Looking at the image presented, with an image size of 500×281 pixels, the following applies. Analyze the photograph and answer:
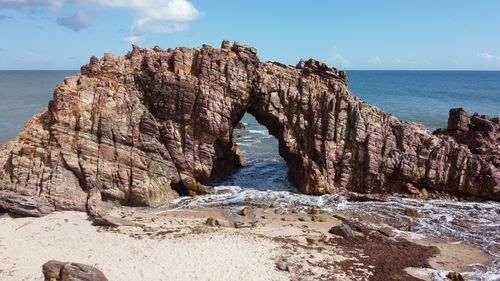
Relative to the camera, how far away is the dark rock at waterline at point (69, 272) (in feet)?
65.3

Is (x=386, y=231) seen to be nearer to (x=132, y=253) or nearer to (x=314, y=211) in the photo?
(x=314, y=211)

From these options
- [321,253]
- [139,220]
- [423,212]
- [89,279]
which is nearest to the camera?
[89,279]

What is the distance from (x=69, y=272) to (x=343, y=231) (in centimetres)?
1718

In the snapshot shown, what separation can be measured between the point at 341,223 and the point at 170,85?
1769 centimetres

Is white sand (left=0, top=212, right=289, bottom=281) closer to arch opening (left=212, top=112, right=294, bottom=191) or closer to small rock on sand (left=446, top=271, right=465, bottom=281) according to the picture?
small rock on sand (left=446, top=271, right=465, bottom=281)

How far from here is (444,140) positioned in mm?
37938

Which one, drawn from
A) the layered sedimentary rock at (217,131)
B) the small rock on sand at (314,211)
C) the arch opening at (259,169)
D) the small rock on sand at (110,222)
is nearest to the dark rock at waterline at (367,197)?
the layered sedimentary rock at (217,131)

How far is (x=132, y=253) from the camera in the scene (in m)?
24.7

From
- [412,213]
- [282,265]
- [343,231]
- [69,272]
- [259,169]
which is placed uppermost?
[69,272]

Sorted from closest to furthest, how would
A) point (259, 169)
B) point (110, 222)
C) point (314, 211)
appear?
point (110, 222), point (314, 211), point (259, 169)

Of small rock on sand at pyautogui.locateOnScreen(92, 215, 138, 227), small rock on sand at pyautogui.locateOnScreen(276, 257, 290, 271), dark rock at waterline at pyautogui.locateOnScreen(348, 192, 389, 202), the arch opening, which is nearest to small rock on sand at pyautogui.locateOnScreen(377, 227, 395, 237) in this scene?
dark rock at waterline at pyautogui.locateOnScreen(348, 192, 389, 202)

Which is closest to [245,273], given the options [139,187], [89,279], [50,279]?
[89,279]

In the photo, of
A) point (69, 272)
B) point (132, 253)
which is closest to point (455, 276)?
point (132, 253)

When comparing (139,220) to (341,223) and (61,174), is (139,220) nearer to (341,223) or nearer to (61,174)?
(61,174)
